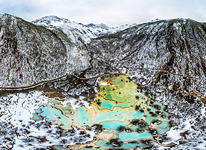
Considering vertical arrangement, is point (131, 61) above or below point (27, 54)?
above

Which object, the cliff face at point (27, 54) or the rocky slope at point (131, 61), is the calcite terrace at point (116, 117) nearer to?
the rocky slope at point (131, 61)

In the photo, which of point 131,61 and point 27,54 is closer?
point 27,54

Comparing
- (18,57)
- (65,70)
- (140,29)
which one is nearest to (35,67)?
(18,57)

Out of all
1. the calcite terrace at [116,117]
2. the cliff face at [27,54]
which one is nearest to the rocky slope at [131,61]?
the cliff face at [27,54]

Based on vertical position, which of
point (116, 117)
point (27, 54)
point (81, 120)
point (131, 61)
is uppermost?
point (131, 61)

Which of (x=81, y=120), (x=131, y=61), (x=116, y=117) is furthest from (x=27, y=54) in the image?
(x=131, y=61)

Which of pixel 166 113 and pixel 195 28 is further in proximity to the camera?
pixel 195 28

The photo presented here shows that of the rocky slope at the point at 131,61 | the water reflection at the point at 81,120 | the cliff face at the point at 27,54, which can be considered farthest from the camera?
the cliff face at the point at 27,54

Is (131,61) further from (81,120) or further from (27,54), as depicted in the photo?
(27,54)

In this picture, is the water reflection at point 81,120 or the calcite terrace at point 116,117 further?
the calcite terrace at point 116,117

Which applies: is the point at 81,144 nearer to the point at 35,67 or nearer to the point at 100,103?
the point at 100,103

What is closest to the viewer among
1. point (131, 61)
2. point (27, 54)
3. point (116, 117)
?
point (116, 117)
